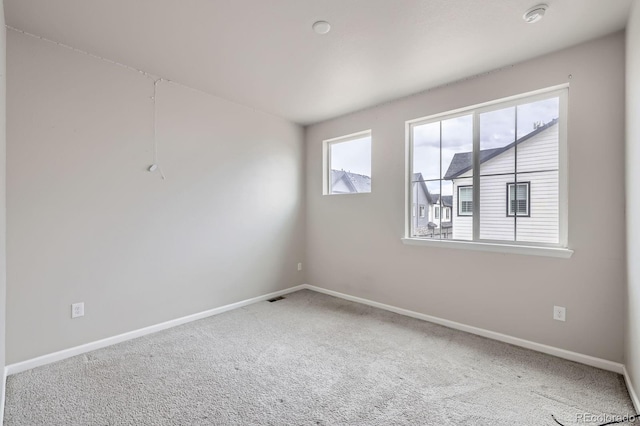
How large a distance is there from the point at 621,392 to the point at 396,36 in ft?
9.11

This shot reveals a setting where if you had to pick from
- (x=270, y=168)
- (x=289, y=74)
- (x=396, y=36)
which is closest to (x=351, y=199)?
(x=270, y=168)

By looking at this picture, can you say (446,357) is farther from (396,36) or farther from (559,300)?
(396,36)

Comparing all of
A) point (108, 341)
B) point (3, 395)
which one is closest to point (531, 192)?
point (108, 341)

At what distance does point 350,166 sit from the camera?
3.98 metres

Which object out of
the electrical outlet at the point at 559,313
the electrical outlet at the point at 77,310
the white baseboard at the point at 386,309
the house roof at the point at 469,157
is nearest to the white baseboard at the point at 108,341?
the white baseboard at the point at 386,309

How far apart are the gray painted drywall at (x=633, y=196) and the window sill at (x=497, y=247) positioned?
401 millimetres

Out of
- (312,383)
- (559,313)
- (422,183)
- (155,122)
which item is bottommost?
(312,383)

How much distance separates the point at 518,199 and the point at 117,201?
351 centimetres

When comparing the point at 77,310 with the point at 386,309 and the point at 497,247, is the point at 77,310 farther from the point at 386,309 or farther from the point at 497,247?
the point at 497,247

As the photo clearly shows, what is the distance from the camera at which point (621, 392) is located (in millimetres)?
1862

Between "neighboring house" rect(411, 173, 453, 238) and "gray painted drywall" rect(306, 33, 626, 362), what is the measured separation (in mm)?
154

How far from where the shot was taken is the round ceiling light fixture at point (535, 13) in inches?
72.2

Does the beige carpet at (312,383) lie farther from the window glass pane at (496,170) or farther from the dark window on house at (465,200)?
the dark window on house at (465,200)

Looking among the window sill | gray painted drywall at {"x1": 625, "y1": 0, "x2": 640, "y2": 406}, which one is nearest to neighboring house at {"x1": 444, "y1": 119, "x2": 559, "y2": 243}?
the window sill
